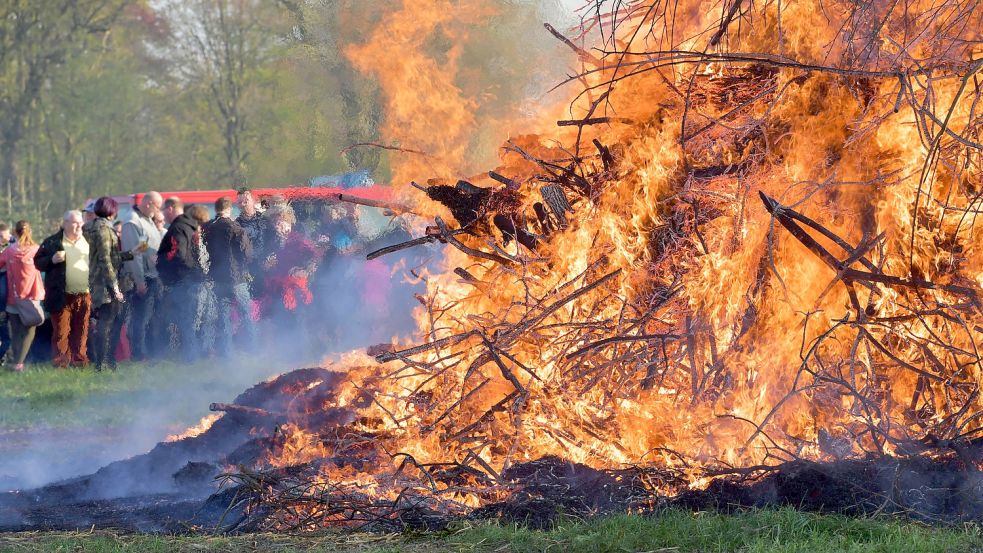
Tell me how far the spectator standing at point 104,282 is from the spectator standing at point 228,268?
3.71 feet

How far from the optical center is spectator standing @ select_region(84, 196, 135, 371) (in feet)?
42.9

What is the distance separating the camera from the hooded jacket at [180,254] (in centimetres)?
1310

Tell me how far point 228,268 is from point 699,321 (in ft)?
25.7

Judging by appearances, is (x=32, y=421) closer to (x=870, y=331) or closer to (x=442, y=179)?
(x=442, y=179)

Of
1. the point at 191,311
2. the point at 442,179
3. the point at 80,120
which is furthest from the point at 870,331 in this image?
the point at 80,120

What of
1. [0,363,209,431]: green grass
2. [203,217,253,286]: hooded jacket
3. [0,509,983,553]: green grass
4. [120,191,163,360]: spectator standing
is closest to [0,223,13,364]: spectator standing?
[0,363,209,431]: green grass

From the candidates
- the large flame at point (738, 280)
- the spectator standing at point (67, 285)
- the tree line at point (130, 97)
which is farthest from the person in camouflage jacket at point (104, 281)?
the tree line at point (130, 97)

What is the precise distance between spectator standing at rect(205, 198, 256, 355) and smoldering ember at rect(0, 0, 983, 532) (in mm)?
5859

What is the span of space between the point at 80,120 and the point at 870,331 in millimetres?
31626

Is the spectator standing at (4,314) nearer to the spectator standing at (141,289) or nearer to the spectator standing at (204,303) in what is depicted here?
the spectator standing at (141,289)

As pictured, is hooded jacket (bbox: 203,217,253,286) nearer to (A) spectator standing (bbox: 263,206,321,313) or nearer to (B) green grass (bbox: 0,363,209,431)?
(A) spectator standing (bbox: 263,206,321,313)

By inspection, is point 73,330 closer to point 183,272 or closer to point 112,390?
point 183,272

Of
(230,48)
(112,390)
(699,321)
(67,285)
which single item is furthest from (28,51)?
(699,321)

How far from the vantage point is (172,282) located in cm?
1325
